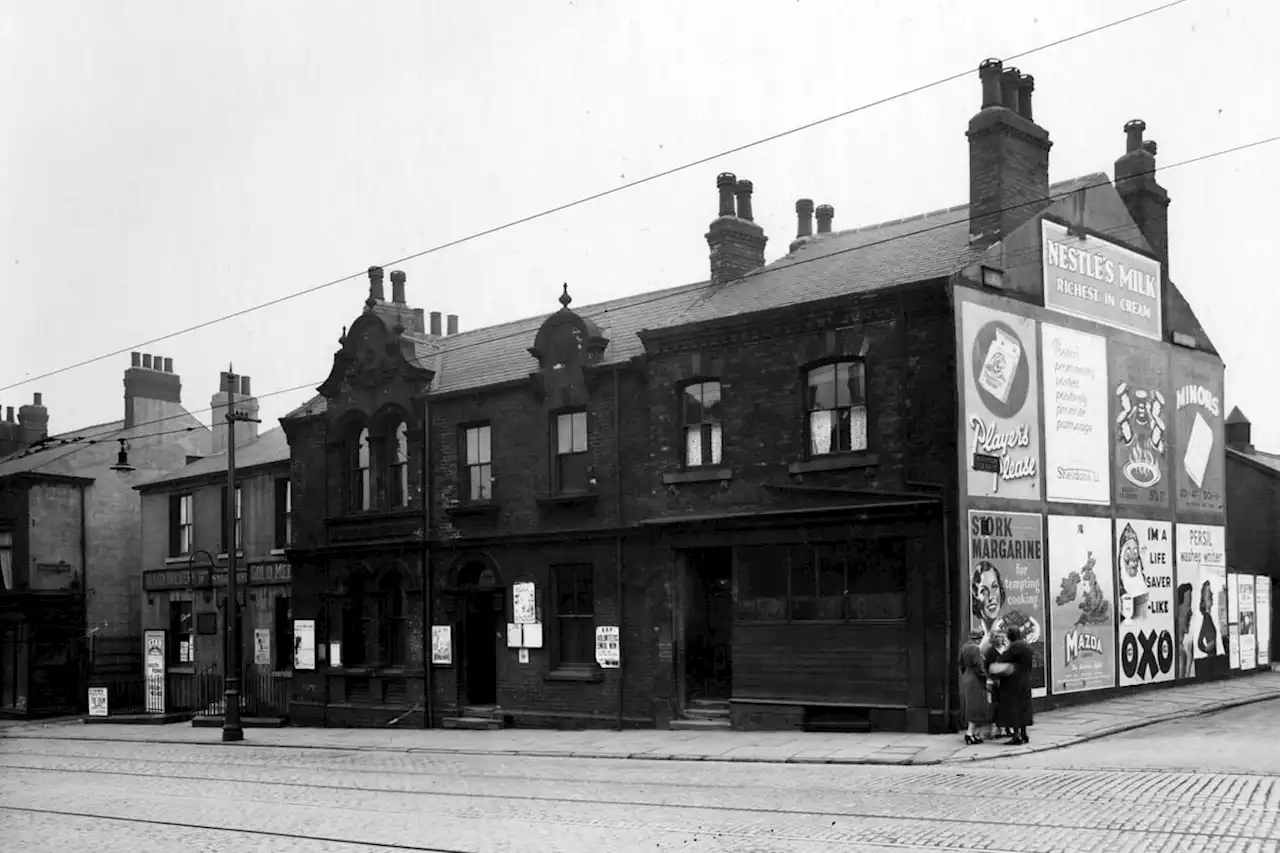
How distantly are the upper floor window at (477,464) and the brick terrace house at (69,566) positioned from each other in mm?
13521

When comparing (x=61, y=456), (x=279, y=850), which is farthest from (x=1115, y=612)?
(x=61, y=456)

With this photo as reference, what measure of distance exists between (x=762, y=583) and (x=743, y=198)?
9.34 metres

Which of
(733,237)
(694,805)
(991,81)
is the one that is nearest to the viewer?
(694,805)

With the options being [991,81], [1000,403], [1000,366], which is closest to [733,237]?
[991,81]

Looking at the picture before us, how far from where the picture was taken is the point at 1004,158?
898 inches

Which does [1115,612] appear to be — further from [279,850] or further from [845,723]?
[279,850]

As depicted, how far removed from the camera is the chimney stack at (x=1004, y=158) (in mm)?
22641

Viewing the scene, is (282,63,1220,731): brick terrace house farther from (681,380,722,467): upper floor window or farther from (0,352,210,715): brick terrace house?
(0,352,210,715): brick terrace house

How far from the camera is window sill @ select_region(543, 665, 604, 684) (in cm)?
2564

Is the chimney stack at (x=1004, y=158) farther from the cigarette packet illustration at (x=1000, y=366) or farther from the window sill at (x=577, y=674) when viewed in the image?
the window sill at (x=577, y=674)

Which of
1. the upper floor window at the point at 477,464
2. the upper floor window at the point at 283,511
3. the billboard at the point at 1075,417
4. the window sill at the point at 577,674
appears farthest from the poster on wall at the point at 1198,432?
the upper floor window at the point at 283,511

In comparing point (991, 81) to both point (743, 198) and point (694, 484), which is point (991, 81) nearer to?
point (743, 198)

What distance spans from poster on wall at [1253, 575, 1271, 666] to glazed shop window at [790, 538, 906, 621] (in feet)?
42.6

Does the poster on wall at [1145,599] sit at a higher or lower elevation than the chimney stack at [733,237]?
lower
